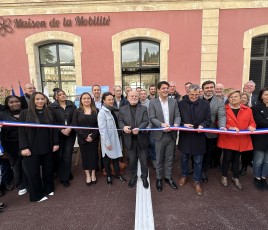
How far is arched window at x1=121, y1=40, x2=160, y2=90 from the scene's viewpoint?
28.5ft

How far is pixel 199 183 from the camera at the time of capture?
3480 mm

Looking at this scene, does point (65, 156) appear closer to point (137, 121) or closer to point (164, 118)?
point (137, 121)

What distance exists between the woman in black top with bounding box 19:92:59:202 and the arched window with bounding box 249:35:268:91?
885cm

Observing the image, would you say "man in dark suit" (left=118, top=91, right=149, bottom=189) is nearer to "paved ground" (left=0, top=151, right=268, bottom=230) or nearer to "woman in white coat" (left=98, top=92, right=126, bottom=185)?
"woman in white coat" (left=98, top=92, right=126, bottom=185)

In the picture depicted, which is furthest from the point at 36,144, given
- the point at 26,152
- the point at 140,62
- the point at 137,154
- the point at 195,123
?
the point at 140,62

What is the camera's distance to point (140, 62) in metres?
8.80

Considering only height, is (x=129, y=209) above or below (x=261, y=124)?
below

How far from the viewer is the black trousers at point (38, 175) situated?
10.3ft

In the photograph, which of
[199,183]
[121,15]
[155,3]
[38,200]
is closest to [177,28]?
[155,3]

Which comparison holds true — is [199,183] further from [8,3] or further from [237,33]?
[8,3]

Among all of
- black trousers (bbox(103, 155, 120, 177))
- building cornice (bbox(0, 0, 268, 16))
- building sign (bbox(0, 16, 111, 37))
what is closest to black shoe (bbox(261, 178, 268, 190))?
black trousers (bbox(103, 155, 120, 177))

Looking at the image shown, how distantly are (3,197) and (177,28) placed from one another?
8067mm

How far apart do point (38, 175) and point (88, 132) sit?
1100mm

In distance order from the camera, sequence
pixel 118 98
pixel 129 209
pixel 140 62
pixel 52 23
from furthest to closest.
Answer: pixel 140 62
pixel 52 23
pixel 118 98
pixel 129 209
